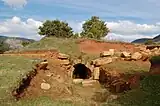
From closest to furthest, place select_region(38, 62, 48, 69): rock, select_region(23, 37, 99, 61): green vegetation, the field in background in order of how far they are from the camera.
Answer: the field in background, select_region(38, 62, 48, 69): rock, select_region(23, 37, 99, 61): green vegetation

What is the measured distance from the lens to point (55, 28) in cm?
5272

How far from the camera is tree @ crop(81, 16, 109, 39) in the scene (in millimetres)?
49688

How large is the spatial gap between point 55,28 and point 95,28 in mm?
7175

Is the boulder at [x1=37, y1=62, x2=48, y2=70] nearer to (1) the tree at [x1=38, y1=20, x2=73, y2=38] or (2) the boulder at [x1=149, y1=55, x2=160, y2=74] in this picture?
(2) the boulder at [x1=149, y1=55, x2=160, y2=74]

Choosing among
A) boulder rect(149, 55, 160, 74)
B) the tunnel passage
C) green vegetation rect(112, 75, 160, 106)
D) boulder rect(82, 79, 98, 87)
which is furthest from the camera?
the tunnel passage

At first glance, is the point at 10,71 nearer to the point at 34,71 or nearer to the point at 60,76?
the point at 34,71

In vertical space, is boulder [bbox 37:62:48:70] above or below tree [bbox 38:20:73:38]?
below

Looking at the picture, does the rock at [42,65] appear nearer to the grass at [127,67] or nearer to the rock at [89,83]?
the rock at [89,83]

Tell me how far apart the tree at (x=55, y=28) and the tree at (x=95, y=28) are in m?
3.21

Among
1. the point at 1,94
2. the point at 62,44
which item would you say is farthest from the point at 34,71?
the point at 62,44

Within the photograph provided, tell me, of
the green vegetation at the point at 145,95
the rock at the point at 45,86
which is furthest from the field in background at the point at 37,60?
the rock at the point at 45,86

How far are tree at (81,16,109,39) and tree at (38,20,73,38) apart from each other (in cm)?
321

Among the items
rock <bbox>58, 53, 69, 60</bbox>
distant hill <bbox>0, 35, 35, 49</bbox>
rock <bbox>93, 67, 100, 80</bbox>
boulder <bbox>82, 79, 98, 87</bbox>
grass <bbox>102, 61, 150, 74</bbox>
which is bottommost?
boulder <bbox>82, 79, 98, 87</bbox>

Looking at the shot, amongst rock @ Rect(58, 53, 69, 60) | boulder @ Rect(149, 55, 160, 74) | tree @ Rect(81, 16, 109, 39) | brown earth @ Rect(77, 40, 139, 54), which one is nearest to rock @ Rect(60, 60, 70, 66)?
rock @ Rect(58, 53, 69, 60)
